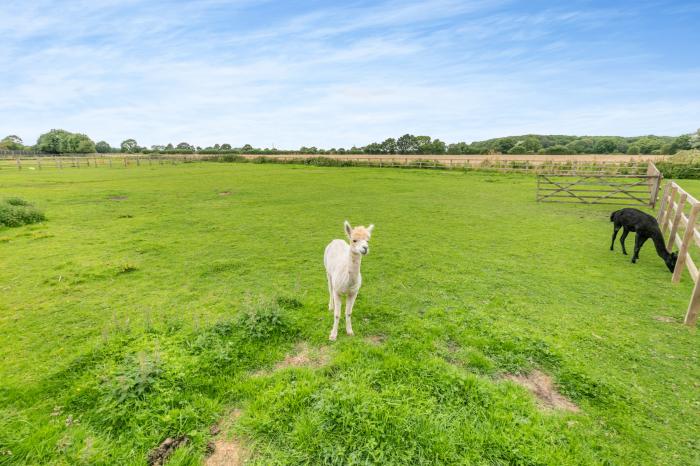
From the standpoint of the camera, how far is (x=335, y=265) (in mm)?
5699

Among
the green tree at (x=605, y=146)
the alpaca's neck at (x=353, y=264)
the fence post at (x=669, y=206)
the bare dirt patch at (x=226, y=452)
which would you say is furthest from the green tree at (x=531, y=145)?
the bare dirt patch at (x=226, y=452)

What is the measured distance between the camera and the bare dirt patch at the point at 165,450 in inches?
122

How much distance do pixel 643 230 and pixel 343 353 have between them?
31.6 ft

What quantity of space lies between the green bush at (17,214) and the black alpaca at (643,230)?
863 inches

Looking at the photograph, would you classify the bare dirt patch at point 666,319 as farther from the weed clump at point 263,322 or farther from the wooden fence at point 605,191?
the wooden fence at point 605,191

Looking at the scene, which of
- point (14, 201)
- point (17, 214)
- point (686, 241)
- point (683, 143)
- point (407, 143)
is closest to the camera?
point (686, 241)

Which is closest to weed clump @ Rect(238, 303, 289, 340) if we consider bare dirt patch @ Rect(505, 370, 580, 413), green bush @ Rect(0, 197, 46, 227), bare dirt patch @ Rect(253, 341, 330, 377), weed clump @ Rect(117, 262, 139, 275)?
bare dirt patch @ Rect(253, 341, 330, 377)

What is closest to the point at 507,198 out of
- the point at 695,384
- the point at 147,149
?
the point at 695,384

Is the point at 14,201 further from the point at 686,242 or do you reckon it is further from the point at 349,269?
the point at 686,242

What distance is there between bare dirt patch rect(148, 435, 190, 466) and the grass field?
3.4 inches

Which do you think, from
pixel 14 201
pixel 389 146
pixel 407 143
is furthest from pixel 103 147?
pixel 14 201

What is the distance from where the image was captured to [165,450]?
3.21 m

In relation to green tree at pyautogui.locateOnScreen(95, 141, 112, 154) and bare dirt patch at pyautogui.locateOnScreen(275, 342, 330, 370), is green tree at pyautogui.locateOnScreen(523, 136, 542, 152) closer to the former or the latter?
bare dirt patch at pyautogui.locateOnScreen(275, 342, 330, 370)

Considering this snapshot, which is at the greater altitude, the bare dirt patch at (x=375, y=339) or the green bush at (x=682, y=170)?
the green bush at (x=682, y=170)
